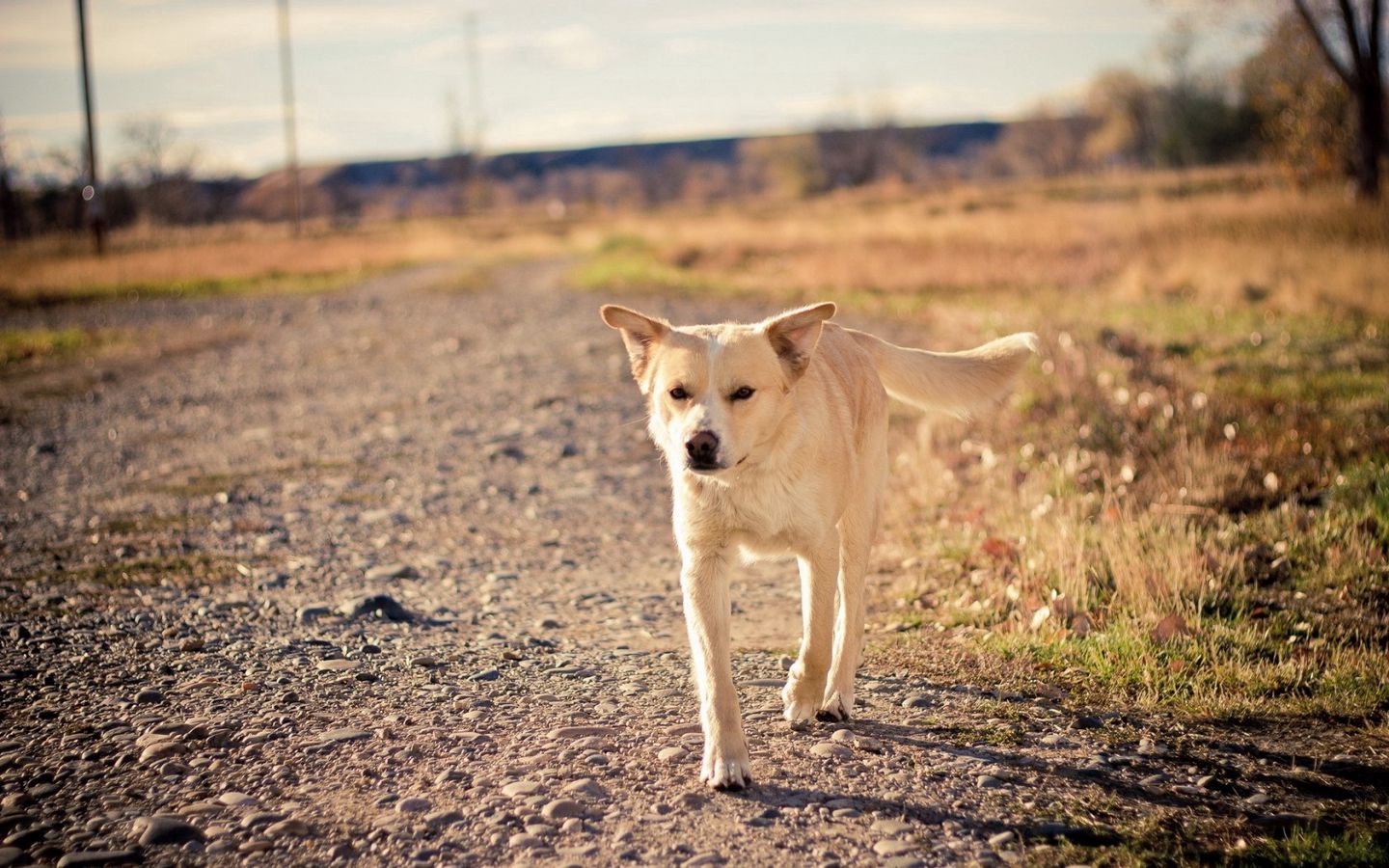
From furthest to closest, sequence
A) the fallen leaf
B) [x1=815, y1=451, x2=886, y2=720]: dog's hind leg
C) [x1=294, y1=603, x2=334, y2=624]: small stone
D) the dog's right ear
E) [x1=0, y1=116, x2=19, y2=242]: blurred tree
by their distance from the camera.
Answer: [x1=0, y1=116, x2=19, y2=242]: blurred tree → [x1=294, y1=603, x2=334, y2=624]: small stone → the fallen leaf → the dog's right ear → [x1=815, y1=451, x2=886, y2=720]: dog's hind leg

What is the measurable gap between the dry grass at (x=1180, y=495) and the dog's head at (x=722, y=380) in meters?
1.41

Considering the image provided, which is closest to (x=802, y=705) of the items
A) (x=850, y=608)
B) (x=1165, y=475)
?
(x=850, y=608)

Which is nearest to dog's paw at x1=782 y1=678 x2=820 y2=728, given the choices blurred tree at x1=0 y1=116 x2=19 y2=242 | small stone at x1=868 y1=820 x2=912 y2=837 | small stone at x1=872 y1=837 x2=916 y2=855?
small stone at x1=868 y1=820 x2=912 y2=837

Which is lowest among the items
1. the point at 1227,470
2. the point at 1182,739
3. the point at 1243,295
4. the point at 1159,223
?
the point at 1182,739

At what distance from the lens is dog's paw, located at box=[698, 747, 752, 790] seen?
3273 millimetres

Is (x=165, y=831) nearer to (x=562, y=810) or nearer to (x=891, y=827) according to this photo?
(x=562, y=810)

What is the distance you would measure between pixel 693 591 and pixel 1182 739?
5.77ft

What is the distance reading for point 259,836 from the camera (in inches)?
118

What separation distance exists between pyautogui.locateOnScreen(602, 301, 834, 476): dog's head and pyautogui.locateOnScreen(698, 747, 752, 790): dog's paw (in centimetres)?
94

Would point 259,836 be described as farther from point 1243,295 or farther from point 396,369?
point 1243,295

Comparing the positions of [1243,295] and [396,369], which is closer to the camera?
[396,369]

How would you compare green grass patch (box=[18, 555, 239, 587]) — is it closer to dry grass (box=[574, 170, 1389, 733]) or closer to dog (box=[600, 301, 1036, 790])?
dog (box=[600, 301, 1036, 790])

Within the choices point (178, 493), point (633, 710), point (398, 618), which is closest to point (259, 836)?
point (633, 710)

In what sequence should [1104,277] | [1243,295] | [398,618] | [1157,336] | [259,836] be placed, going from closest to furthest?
[259,836] → [398,618] → [1157,336] → [1243,295] → [1104,277]
